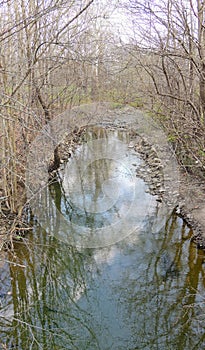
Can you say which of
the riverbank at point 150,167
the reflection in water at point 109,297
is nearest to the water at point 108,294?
the reflection in water at point 109,297

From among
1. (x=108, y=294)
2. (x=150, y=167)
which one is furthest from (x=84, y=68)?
(x=108, y=294)

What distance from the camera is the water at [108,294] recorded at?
127 inches

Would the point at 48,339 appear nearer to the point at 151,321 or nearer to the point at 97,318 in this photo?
the point at 97,318

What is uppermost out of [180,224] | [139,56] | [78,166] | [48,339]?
[139,56]

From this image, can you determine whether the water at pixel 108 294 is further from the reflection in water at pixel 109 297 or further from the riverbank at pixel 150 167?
the riverbank at pixel 150 167

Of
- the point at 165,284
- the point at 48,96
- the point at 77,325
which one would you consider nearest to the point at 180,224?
the point at 165,284

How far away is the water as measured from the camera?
3232 millimetres

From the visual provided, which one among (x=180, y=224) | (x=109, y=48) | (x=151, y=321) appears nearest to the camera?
(x=151, y=321)

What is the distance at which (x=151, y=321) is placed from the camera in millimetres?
3432

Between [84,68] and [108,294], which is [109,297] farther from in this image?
[84,68]

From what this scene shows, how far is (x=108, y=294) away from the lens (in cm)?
378

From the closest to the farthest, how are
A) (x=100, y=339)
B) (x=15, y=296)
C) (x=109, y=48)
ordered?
(x=100, y=339) < (x=15, y=296) < (x=109, y=48)

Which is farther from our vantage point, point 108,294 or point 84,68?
point 84,68

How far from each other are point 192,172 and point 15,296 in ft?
13.7
